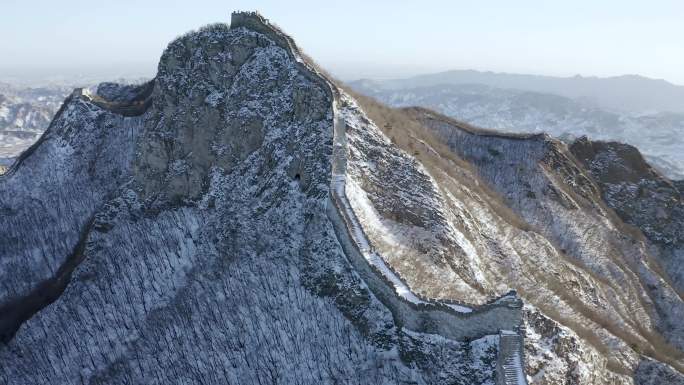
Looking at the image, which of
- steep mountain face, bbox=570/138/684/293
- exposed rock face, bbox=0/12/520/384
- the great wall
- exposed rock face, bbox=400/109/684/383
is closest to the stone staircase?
the great wall

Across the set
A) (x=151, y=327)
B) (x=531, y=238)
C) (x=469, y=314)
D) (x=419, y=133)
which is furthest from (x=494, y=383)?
(x=419, y=133)

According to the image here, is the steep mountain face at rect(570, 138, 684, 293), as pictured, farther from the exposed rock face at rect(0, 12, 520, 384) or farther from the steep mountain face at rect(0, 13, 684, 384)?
the exposed rock face at rect(0, 12, 520, 384)

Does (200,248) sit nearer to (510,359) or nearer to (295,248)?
(295,248)

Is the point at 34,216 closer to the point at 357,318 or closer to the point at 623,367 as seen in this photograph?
the point at 357,318

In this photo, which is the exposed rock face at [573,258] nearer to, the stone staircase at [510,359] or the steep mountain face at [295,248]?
the steep mountain face at [295,248]

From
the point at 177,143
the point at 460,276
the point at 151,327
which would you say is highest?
the point at 177,143

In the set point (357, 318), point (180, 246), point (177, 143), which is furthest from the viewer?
point (177, 143)

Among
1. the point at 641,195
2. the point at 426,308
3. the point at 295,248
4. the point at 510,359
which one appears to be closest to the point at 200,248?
the point at 295,248
